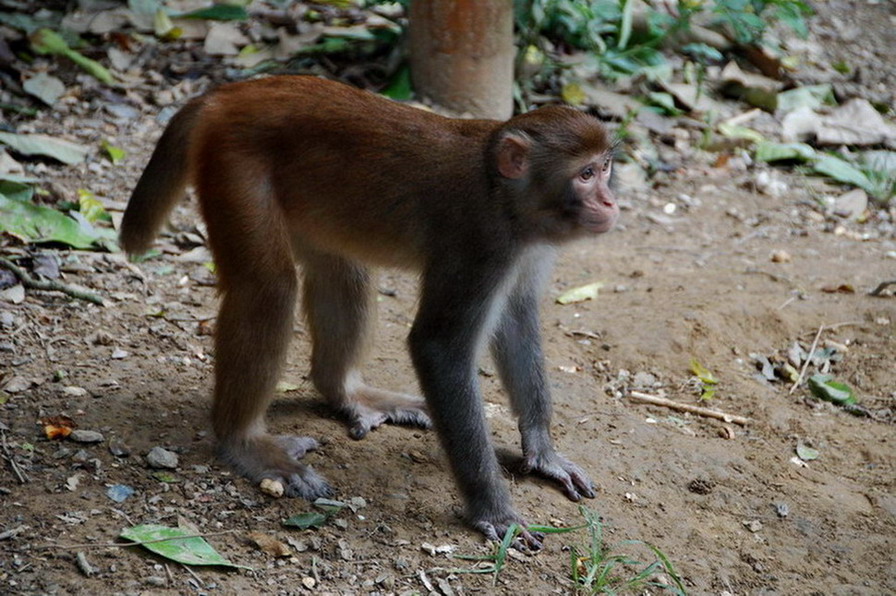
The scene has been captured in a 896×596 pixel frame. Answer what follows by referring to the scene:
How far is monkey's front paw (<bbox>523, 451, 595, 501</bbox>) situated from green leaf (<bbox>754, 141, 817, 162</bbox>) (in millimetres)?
6571

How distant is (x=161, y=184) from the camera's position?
603 centimetres

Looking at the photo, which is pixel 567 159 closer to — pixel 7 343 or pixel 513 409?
pixel 513 409

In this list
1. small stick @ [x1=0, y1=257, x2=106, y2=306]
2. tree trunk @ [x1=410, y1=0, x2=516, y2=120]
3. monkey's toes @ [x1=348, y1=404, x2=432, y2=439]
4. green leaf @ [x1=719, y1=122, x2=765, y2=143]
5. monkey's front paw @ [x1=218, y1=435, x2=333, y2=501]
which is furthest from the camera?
green leaf @ [x1=719, y1=122, x2=765, y2=143]

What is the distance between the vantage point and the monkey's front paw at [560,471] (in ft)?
20.0

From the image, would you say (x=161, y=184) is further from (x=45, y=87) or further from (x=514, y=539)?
(x=45, y=87)

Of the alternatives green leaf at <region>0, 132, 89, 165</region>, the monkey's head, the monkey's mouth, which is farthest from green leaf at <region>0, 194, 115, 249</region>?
the monkey's mouth

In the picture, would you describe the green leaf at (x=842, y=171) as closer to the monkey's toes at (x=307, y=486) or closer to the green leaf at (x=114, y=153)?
the green leaf at (x=114, y=153)

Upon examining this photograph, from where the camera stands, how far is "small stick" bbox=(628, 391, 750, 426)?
727 centimetres

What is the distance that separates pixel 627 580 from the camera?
5375mm

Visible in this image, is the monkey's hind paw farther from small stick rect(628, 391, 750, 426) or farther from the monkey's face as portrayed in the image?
the monkey's face

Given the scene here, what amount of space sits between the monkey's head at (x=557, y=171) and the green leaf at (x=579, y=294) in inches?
121

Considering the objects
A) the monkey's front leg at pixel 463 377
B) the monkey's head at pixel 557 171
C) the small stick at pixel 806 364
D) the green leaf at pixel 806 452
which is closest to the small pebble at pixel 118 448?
the monkey's front leg at pixel 463 377

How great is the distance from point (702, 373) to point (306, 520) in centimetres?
347

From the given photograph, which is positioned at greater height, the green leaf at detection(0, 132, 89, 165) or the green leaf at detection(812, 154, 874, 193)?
the green leaf at detection(0, 132, 89, 165)
